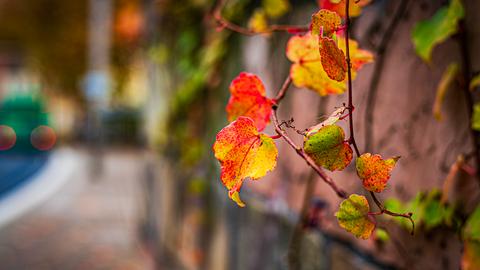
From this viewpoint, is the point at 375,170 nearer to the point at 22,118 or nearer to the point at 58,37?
the point at 22,118

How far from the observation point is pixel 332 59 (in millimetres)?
682

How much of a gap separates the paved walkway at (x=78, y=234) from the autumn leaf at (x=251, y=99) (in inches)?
174

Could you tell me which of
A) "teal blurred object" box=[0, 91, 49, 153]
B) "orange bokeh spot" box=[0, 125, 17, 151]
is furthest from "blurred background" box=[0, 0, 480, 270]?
"teal blurred object" box=[0, 91, 49, 153]

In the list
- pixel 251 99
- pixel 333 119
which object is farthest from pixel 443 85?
pixel 333 119

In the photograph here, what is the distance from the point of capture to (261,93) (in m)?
0.97

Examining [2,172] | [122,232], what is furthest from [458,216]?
[2,172]

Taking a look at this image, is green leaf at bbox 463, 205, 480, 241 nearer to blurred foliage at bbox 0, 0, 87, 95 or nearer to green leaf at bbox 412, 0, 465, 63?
green leaf at bbox 412, 0, 465, 63

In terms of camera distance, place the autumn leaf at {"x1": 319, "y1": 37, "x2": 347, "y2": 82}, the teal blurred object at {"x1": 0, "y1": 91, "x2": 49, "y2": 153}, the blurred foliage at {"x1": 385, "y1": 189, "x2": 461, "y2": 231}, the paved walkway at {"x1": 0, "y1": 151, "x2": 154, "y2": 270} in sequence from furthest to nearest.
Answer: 1. the teal blurred object at {"x1": 0, "y1": 91, "x2": 49, "y2": 153}
2. the paved walkway at {"x1": 0, "y1": 151, "x2": 154, "y2": 270}
3. the blurred foliage at {"x1": 385, "y1": 189, "x2": 461, "y2": 231}
4. the autumn leaf at {"x1": 319, "y1": 37, "x2": 347, "y2": 82}

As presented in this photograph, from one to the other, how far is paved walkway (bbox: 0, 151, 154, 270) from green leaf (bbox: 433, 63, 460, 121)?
4.37 m

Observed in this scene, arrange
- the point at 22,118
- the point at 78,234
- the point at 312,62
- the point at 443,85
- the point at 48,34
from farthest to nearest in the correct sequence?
the point at 48,34
the point at 22,118
the point at 78,234
the point at 443,85
the point at 312,62

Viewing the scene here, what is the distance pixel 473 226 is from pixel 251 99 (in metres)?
0.44

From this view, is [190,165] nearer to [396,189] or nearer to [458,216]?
[396,189]

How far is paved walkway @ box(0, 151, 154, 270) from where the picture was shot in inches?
213

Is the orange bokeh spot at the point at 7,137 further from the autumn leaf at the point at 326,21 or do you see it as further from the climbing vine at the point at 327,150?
the autumn leaf at the point at 326,21
